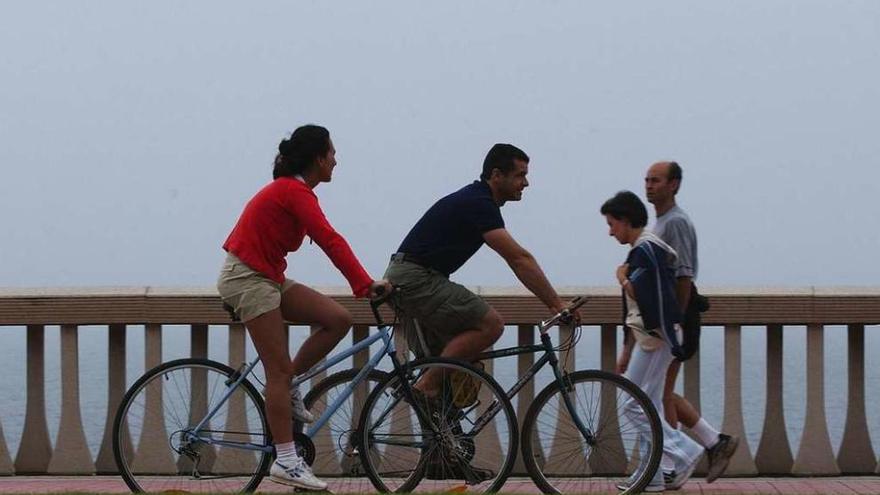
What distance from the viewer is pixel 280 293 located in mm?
7051

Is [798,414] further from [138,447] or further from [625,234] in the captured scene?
[138,447]

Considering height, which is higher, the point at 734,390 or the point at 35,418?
the point at 734,390

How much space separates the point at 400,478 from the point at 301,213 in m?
1.39

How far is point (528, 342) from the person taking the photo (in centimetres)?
860

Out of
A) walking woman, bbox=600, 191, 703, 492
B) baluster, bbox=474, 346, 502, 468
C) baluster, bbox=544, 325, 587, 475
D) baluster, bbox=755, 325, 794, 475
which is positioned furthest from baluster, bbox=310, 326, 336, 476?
baluster, bbox=755, 325, 794, 475

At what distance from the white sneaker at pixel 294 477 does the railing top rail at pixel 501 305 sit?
1.51 meters

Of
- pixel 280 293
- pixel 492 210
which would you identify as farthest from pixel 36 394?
pixel 492 210

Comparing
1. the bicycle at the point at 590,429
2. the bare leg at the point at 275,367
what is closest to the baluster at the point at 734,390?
the bicycle at the point at 590,429

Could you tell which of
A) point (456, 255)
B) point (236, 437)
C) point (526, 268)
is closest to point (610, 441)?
→ point (526, 268)

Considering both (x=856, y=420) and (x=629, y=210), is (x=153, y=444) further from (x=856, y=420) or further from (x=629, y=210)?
(x=856, y=420)

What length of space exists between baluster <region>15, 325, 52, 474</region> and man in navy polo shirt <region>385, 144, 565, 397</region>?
99.2 inches

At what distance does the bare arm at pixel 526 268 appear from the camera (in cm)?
723

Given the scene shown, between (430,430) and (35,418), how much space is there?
277cm

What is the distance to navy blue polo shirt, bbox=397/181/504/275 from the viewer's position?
734 centimetres
